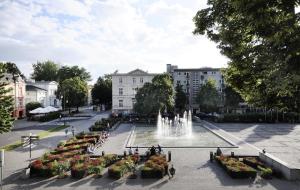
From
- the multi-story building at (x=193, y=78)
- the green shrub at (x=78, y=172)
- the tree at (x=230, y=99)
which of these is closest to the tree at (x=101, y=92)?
the multi-story building at (x=193, y=78)

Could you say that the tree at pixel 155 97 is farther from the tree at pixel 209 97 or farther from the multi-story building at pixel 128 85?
the multi-story building at pixel 128 85

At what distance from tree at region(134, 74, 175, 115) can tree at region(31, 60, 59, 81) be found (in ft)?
249

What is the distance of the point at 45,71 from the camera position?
135250mm

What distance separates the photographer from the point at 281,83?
44.8ft

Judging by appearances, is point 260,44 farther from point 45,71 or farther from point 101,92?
point 45,71

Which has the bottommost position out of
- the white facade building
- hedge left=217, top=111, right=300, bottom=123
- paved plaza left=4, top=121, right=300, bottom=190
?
paved plaza left=4, top=121, right=300, bottom=190

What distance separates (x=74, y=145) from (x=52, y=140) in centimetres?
876

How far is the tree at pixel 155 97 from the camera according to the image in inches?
2537

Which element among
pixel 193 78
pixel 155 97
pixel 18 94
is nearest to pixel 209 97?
pixel 193 78

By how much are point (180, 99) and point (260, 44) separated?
71967 millimetres

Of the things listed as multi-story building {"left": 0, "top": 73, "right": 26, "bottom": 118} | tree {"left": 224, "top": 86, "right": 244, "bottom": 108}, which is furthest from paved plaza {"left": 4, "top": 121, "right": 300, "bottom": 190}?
tree {"left": 224, "top": 86, "right": 244, "bottom": 108}

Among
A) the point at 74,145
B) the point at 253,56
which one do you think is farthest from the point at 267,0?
the point at 74,145

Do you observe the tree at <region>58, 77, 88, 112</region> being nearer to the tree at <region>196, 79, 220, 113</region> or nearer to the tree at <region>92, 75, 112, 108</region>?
the tree at <region>92, 75, 112, 108</region>

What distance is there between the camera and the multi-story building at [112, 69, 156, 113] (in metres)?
84.5
